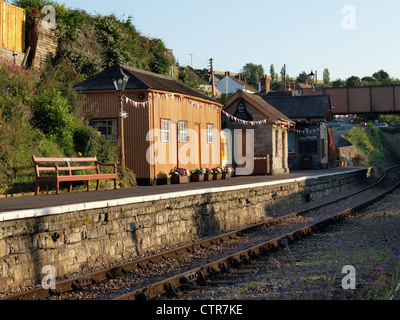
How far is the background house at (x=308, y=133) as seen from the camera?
38.9 metres

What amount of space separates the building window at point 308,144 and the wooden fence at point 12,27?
21.4 m

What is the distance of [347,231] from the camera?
13164 millimetres

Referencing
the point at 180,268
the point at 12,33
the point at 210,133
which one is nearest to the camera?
the point at 180,268

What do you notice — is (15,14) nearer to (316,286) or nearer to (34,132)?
(34,132)

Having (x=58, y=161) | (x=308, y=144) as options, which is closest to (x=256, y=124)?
(x=308, y=144)

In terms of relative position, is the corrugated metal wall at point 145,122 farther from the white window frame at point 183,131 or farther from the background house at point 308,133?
the background house at point 308,133

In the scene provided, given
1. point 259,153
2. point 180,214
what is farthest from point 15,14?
point 180,214

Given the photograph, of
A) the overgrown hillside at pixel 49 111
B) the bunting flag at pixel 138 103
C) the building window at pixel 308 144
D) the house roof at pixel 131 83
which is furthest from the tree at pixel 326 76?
the bunting flag at pixel 138 103

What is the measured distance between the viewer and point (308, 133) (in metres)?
38.9

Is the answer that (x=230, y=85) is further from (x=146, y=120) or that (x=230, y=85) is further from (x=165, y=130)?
(x=146, y=120)

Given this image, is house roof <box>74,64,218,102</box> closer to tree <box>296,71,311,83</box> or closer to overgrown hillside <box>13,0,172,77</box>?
overgrown hillside <box>13,0,172,77</box>

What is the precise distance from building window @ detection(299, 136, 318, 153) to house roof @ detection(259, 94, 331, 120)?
5.73 ft

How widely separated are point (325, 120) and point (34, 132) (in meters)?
27.5

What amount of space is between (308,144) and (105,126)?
22.3 m
